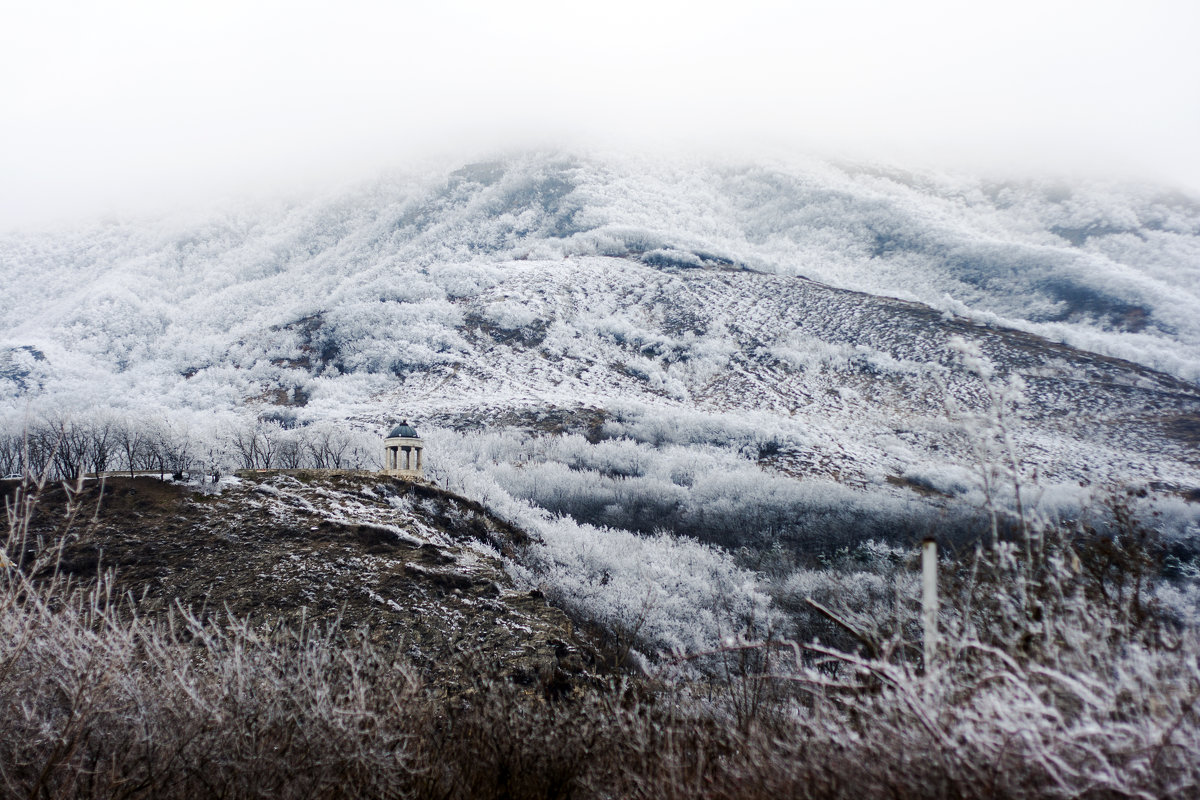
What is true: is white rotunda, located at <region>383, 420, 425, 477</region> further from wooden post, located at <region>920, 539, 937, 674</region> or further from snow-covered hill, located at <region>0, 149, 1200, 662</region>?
wooden post, located at <region>920, 539, 937, 674</region>

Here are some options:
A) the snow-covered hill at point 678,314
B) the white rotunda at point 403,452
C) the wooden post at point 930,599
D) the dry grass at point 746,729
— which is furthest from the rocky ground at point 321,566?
the snow-covered hill at point 678,314

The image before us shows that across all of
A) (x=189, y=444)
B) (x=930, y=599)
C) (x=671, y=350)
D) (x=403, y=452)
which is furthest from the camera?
(x=671, y=350)

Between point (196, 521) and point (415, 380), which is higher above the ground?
point (196, 521)

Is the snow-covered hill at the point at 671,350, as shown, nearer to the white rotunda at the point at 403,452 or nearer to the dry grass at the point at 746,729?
the white rotunda at the point at 403,452

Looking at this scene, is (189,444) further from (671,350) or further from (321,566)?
(671,350)

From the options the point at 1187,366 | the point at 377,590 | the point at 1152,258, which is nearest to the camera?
the point at 377,590

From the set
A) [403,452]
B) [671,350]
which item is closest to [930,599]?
[403,452]

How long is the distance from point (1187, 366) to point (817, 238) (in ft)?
217

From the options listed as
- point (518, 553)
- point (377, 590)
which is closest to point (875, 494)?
point (518, 553)

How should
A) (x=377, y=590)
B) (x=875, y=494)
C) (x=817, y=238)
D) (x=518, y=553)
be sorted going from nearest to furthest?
(x=377, y=590)
(x=518, y=553)
(x=875, y=494)
(x=817, y=238)

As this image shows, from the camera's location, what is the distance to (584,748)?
743 cm

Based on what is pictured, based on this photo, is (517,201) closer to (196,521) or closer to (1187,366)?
(1187,366)

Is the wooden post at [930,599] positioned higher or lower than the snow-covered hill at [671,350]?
higher

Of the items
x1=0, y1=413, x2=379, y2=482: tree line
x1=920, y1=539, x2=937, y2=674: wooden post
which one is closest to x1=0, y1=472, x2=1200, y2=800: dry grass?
x1=920, y1=539, x2=937, y2=674: wooden post
